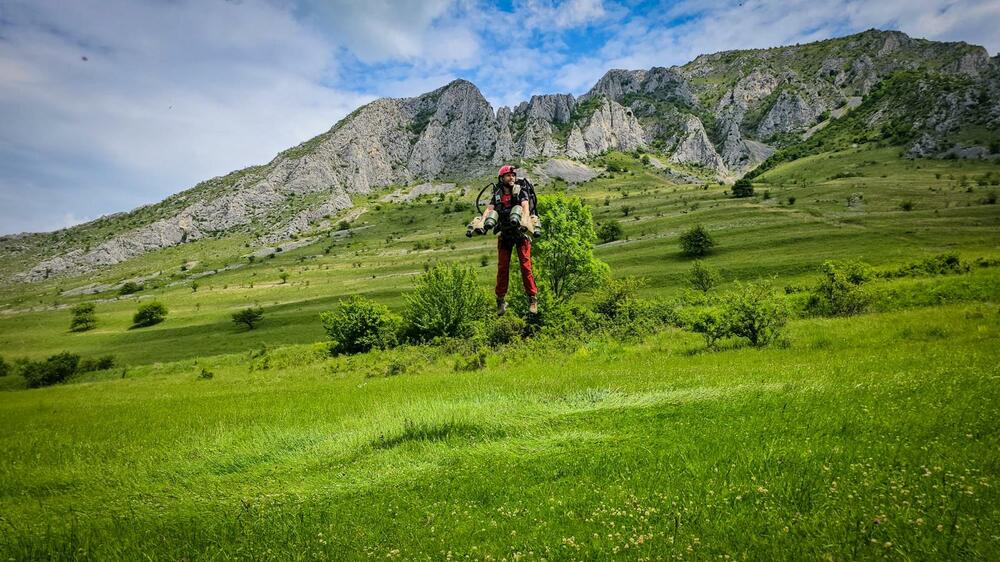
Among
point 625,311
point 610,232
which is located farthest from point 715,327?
point 610,232

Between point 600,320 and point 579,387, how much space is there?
2638 centimetres

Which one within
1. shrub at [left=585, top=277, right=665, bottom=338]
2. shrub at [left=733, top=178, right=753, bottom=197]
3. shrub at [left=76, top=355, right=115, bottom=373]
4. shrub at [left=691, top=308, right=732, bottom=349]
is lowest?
shrub at [left=76, top=355, right=115, bottom=373]

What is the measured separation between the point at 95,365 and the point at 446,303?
73983mm

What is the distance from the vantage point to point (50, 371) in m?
72.6

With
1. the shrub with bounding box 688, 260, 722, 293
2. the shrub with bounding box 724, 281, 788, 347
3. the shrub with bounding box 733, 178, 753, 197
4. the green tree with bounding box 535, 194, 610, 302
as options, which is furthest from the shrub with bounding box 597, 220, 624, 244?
the shrub with bounding box 724, 281, 788, 347

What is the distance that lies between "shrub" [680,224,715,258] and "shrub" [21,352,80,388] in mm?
126741

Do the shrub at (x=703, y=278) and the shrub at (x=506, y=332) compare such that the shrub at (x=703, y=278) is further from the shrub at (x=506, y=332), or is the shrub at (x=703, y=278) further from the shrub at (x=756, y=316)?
the shrub at (x=756, y=316)

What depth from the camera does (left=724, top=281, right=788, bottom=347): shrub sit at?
81.9ft

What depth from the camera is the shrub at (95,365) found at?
79575 millimetres

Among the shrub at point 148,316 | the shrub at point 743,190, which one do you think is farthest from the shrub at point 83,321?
the shrub at point 743,190

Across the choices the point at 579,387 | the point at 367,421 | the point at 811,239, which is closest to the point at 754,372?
the point at 579,387

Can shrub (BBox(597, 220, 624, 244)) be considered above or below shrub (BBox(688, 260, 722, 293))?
above

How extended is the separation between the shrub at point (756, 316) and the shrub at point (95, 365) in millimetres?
105312

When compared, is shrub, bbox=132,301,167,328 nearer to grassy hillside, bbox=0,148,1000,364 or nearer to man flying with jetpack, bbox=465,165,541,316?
grassy hillside, bbox=0,148,1000,364
